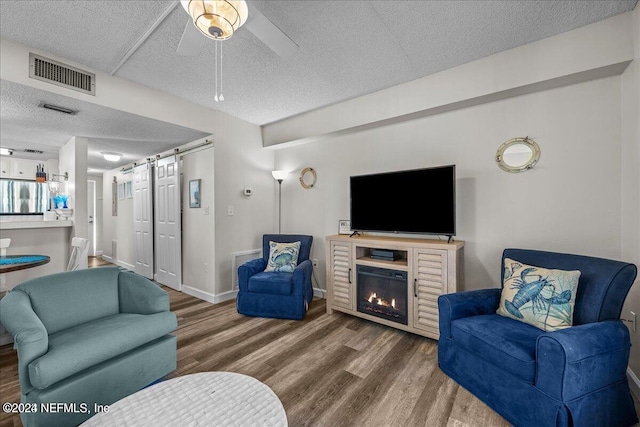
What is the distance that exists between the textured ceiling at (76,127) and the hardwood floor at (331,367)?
2.28 m

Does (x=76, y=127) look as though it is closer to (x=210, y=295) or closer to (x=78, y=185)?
(x=78, y=185)

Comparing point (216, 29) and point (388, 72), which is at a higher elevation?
point (388, 72)

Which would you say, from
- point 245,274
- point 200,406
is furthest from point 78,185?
point 200,406

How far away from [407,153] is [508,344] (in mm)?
2102

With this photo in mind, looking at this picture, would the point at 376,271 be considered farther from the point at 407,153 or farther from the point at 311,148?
the point at 311,148

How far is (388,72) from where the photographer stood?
2590 millimetres

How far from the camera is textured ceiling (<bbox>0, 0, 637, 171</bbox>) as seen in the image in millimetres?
1766

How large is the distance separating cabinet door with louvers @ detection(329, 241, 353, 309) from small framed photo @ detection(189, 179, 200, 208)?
210 centimetres

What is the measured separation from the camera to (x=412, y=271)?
254 centimetres

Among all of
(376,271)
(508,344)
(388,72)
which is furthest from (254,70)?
(508,344)

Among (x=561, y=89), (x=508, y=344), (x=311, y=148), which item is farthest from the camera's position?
(x=311, y=148)

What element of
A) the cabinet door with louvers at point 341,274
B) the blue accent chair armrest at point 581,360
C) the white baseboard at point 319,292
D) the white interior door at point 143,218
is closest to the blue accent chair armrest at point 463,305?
the blue accent chair armrest at point 581,360

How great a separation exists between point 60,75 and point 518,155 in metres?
4.16

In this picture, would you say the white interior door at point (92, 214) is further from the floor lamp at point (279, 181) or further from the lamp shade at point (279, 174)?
the lamp shade at point (279, 174)
